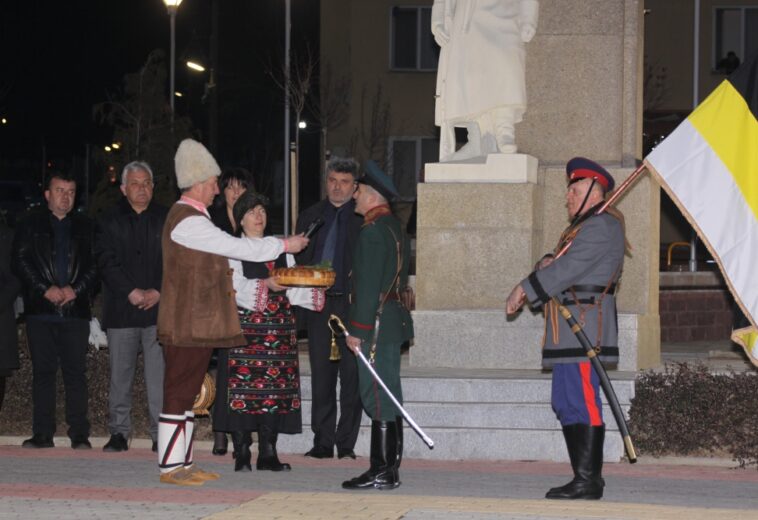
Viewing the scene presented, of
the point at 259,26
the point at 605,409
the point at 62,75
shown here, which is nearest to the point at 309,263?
the point at 605,409

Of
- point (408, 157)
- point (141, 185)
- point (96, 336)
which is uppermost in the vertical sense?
point (408, 157)

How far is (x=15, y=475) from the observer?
32.7 ft

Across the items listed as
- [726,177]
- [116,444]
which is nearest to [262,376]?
[116,444]

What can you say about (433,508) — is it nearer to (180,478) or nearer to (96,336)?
(180,478)

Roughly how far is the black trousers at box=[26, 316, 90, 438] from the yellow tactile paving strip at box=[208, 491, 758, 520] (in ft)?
9.95

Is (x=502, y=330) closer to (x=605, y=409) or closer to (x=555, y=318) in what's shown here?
(x=605, y=409)

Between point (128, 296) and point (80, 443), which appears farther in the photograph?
point (80, 443)

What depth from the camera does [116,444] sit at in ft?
36.8

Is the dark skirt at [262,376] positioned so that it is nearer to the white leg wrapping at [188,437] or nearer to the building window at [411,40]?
the white leg wrapping at [188,437]

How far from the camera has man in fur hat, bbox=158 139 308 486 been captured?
950cm

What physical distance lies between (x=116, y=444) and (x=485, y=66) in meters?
4.32

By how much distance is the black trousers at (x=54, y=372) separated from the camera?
11.4m

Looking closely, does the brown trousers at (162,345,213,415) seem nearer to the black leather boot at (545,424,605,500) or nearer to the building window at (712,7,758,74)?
the black leather boot at (545,424,605,500)

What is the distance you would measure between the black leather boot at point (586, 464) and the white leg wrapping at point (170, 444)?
7.63 ft
